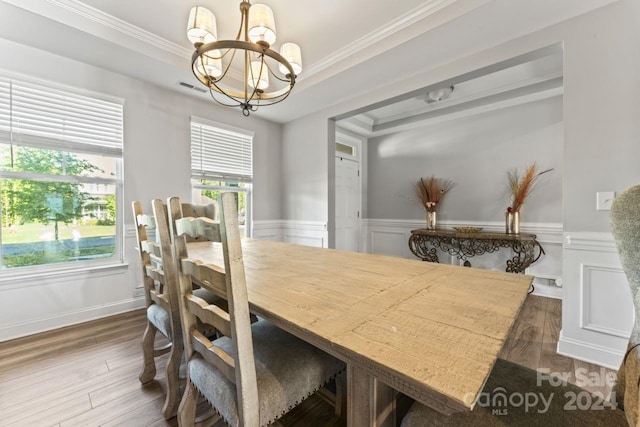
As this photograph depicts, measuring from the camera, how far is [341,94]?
121 inches

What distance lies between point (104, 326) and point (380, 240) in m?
3.88

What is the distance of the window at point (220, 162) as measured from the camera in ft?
10.6

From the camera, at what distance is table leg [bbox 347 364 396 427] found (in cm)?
66

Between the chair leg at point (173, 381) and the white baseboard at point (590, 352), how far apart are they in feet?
8.45

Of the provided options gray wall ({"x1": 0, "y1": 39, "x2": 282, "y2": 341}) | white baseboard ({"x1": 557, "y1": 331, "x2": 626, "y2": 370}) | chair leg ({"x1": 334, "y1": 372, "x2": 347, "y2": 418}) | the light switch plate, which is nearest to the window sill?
gray wall ({"x1": 0, "y1": 39, "x2": 282, "y2": 341})

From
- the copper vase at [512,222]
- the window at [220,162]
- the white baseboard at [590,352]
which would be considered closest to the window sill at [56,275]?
the window at [220,162]

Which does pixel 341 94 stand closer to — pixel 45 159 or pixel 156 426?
pixel 45 159

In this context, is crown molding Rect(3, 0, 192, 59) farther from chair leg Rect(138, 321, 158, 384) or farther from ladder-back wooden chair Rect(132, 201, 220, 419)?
chair leg Rect(138, 321, 158, 384)

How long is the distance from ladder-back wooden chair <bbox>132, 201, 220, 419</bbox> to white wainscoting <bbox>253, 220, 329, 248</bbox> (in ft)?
6.96

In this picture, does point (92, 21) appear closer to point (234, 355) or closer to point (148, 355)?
point (148, 355)

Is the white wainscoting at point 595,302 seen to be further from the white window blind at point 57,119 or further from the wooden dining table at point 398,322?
the white window blind at point 57,119

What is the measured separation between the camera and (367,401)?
2.17 ft

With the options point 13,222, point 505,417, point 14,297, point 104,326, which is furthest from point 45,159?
point 505,417

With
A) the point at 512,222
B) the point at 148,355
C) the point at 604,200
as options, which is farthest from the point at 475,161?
the point at 148,355
